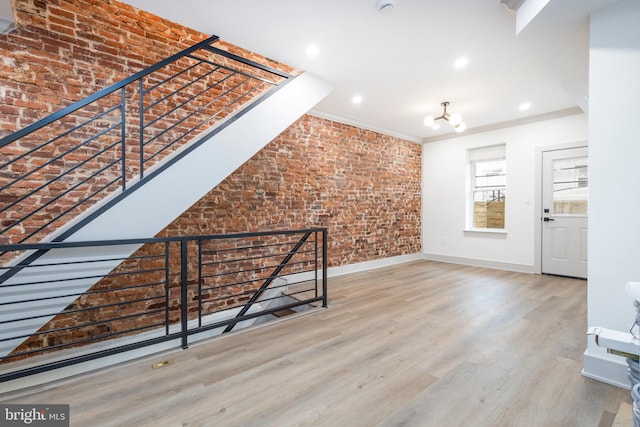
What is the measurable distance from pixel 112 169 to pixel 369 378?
3.07 metres

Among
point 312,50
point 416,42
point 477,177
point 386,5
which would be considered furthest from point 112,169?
point 477,177

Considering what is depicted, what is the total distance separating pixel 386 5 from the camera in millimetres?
2309

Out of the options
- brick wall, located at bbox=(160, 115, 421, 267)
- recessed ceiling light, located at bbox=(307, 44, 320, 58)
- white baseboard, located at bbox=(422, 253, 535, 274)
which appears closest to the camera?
recessed ceiling light, located at bbox=(307, 44, 320, 58)

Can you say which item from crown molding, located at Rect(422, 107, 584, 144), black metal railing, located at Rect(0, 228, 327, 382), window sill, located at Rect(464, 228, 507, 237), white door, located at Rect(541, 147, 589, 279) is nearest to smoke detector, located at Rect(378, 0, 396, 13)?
black metal railing, located at Rect(0, 228, 327, 382)

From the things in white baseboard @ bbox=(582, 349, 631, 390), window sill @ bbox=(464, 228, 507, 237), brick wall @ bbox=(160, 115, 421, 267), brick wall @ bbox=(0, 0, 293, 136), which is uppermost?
brick wall @ bbox=(0, 0, 293, 136)

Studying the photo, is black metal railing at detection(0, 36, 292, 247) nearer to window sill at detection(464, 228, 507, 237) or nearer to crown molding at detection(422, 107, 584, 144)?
crown molding at detection(422, 107, 584, 144)

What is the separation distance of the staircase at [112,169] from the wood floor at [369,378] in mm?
815

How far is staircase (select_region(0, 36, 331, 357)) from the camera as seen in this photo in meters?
1.93

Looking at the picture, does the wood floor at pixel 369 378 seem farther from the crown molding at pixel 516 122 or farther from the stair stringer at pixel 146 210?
the crown molding at pixel 516 122

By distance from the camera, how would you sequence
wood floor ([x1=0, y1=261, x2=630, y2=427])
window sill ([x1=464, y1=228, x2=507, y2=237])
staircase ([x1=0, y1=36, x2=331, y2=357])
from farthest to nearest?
window sill ([x1=464, y1=228, x2=507, y2=237]) → staircase ([x1=0, y1=36, x2=331, y2=357]) → wood floor ([x1=0, y1=261, x2=630, y2=427])

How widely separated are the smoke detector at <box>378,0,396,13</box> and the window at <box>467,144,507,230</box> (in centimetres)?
443

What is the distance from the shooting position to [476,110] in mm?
4809

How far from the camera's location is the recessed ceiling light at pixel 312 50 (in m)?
2.95

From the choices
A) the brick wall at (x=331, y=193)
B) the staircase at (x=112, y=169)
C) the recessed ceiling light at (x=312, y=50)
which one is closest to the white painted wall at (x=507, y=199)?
the brick wall at (x=331, y=193)
